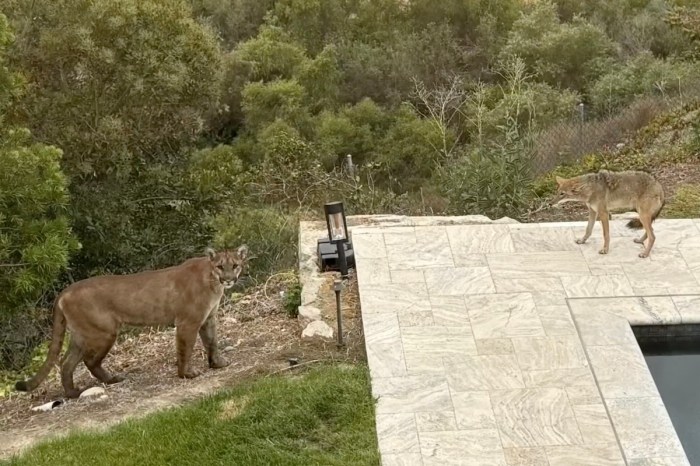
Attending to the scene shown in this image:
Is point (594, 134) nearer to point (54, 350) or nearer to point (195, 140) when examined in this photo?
point (195, 140)

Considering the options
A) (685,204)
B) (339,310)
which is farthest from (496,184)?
(339,310)

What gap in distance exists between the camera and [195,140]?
13.2 meters

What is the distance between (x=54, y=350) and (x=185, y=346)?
1.06 meters

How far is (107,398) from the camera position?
6.94 m

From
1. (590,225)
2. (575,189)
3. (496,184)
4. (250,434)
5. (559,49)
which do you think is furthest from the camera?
(559,49)

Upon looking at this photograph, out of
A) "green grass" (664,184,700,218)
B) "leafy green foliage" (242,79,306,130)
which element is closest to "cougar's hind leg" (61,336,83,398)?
"green grass" (664,184,700,218)

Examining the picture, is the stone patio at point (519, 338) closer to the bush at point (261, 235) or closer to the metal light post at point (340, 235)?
the metal light post at point (340, 235)

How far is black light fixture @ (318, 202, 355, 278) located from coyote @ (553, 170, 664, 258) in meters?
2.10

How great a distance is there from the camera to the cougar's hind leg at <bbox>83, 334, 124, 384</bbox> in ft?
23.1

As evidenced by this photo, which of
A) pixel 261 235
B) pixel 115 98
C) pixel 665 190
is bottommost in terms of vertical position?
pixel 665 190

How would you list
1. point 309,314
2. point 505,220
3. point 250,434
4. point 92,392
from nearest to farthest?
point 250,434
point 92,392
point 309,314
point 505,220

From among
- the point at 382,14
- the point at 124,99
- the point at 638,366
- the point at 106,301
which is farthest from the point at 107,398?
the point at 382,14

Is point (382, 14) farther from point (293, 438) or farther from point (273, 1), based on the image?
point (293, 438)

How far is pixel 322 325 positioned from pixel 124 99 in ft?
16.1
